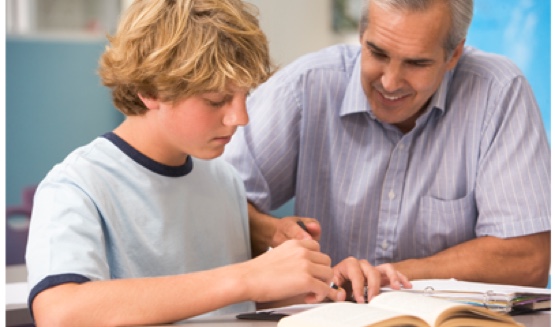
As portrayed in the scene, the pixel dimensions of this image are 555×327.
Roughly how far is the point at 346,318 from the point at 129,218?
0.46m

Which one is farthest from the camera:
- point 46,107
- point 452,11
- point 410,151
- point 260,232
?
point 46,107

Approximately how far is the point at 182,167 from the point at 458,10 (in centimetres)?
70

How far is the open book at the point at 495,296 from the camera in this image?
1.35 meters

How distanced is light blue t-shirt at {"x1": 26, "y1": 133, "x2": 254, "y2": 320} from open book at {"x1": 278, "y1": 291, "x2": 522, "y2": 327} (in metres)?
0.33

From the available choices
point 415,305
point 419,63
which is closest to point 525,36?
point 419,63

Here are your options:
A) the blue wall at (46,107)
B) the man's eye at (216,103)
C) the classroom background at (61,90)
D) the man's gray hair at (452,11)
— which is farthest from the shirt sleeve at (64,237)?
the blue wall at (46,107)

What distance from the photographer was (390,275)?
56.9 inches

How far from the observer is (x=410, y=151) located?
6.23 feet

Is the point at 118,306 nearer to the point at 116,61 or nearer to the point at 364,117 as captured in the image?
the point at 116,61

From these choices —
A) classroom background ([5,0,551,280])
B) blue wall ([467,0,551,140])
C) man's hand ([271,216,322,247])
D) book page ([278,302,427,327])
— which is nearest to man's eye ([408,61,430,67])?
man's hand ([271,216,322,247])

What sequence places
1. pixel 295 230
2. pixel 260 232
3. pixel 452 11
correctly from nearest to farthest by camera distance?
1. pixel 295 230
2. pixel 260 232
3. pixel 452 11

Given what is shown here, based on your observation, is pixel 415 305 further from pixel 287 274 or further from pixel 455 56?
pixel 455 56

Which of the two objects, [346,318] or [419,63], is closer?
[346,318]


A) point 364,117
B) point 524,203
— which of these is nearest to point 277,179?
point 364,117
